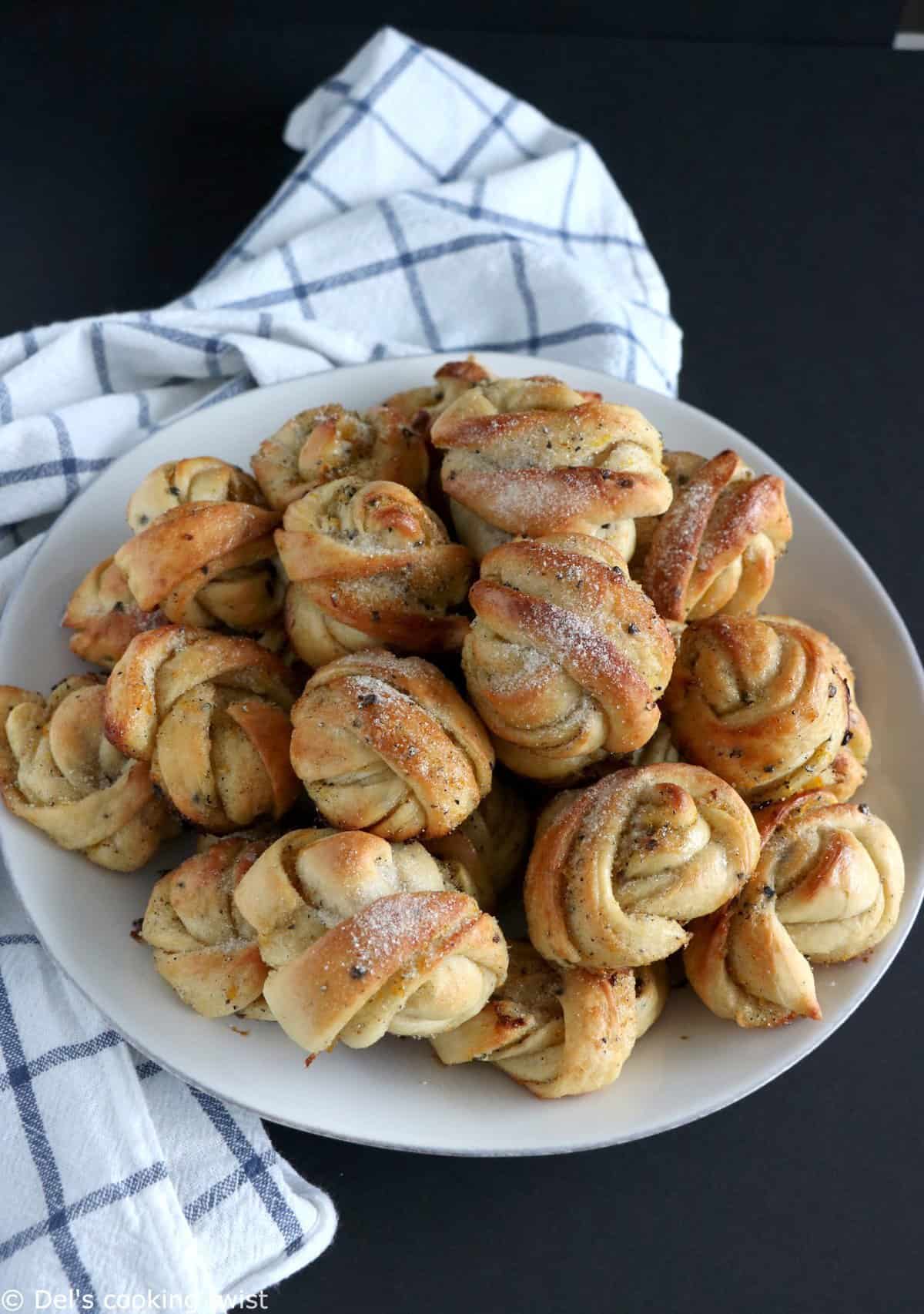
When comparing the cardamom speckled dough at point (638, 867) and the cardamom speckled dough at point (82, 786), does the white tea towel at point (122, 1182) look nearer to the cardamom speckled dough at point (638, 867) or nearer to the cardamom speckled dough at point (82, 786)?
the cardamom speckled dough at point (82, 786)

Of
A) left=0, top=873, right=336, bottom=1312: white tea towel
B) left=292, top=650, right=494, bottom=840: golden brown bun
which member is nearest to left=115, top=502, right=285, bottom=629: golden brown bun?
left=292, top=650, right=494, bottom=840: golden brown bun

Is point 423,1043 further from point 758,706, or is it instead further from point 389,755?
point 758,706

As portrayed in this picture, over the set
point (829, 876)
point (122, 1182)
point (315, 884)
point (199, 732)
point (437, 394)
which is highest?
point (437, 394)

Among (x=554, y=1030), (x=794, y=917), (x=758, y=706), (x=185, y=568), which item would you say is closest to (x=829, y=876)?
(x=794, y=917)

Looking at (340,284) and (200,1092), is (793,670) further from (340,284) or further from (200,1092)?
(340,284)

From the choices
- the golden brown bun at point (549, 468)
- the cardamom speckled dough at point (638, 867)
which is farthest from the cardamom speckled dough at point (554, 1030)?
the golden brown bun at point (549, 468)

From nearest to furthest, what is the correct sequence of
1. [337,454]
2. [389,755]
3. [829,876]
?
[389,755] < [829,876] < [337,454]

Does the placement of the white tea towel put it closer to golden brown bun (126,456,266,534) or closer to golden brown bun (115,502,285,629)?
golden brown bun (115,502,285,629)
